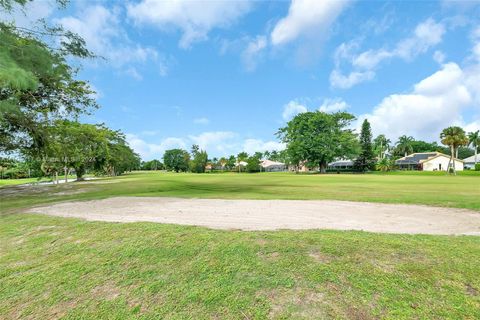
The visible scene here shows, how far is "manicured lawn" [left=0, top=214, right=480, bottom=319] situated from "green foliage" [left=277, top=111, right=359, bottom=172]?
2163 inches

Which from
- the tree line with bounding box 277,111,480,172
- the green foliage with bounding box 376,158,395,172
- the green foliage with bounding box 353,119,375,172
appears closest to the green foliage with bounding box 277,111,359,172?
the tree line with bounding box 277,111,480,172

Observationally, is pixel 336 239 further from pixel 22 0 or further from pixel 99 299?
pixel 22 0

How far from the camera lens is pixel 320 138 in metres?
58.4

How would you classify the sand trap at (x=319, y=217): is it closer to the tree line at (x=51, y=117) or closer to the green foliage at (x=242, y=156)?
the tree line at (x=51, y=117)

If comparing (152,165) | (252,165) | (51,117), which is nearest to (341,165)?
(252,165)

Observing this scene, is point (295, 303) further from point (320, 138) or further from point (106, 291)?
point (320, 138)

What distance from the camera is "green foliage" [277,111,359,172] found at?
191ft

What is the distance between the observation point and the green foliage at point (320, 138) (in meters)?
58.1

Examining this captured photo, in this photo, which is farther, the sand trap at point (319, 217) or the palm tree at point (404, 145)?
the palm tree at point (404, 145)

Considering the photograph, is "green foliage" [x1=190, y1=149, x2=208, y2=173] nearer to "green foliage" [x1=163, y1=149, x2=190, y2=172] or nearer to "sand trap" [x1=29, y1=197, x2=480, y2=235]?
"green foliage" [x1=163, y1=149, x2=190, y2=172]

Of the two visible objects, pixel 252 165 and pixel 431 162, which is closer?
pixel 431 162

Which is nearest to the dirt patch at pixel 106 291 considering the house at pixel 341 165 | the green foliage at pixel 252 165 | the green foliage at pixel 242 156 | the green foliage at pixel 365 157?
the green foliage at pixel 365 157

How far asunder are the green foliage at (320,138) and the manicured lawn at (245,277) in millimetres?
54946

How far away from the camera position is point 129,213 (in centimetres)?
874
